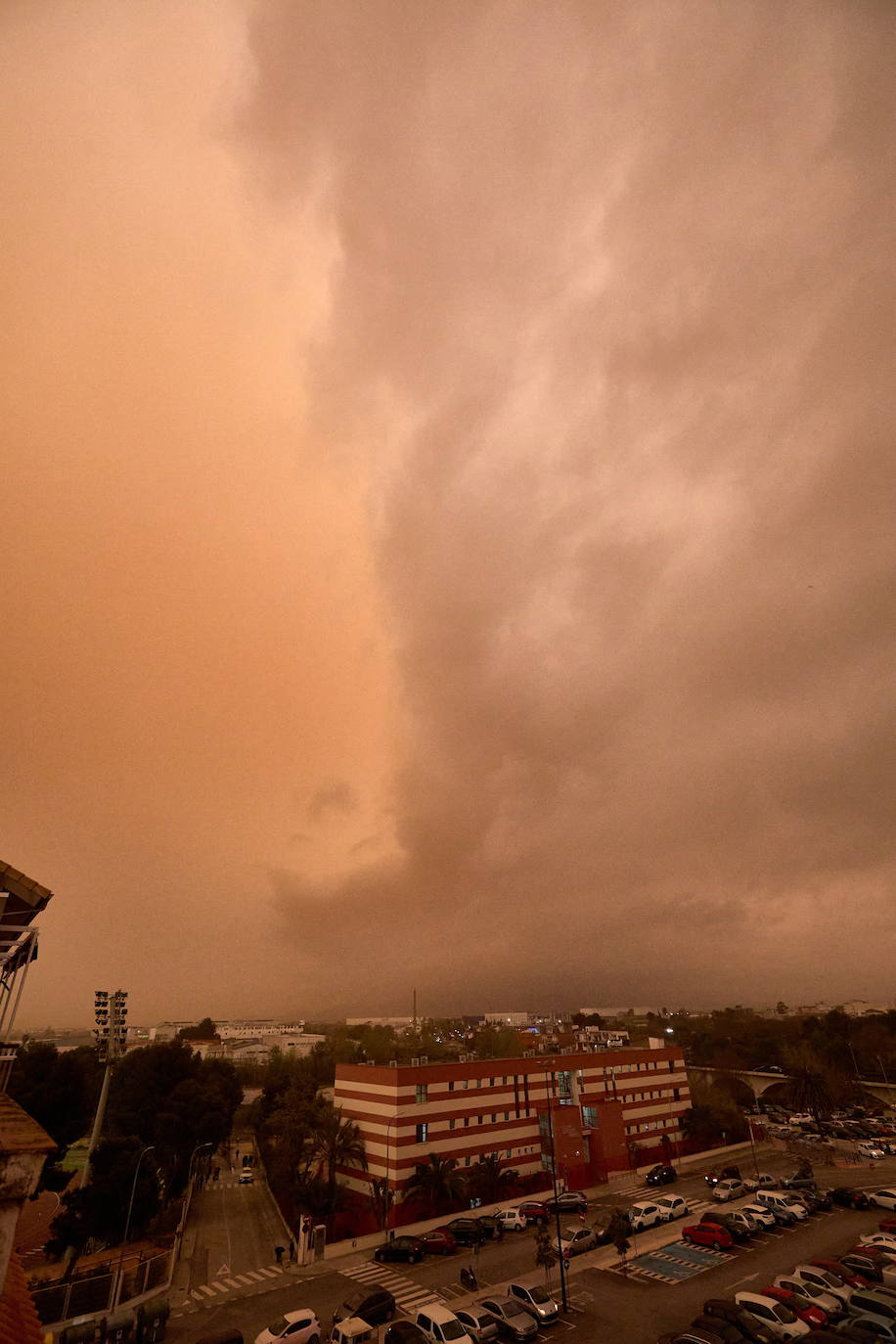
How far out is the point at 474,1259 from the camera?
122ft

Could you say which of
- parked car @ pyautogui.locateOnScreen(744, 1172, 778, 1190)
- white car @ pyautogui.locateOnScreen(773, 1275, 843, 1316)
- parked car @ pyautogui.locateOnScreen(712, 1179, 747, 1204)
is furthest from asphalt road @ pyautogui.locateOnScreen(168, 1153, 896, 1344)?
parked car @ pyautogui.locateOnScreen(744, 1172, 778, 1190)

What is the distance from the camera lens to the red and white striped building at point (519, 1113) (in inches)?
1842

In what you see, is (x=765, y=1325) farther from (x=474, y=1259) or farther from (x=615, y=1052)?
(x=615, y=1052)

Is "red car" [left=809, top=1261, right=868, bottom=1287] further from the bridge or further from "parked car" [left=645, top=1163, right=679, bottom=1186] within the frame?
the bridge

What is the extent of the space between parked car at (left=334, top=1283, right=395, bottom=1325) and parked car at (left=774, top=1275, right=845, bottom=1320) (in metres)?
18.1

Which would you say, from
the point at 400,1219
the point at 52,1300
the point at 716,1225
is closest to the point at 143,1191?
the point at 52,1300

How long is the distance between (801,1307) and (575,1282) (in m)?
11.2

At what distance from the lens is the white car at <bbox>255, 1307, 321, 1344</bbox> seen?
26.9m

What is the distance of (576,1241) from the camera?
38219 millimetres

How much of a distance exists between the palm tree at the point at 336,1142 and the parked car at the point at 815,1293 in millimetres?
28257

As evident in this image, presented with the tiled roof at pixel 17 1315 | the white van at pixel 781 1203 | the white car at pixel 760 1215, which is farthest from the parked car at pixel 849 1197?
the tiled roof at pixel 17 1315

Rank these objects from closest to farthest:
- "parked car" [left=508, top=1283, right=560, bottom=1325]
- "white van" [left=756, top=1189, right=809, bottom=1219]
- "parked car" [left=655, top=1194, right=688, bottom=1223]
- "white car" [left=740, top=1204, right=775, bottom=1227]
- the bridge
Result: "parked car" [left=508, top=1283, right=560, bottom=1325]
"white car" [left=740, top=1204, right=775, bottom=1227]
"white van" [left=756, top=1189, right=809, bottom=1219]
"parked car" [left=655, top=1194, right=688, bottom=1223]
the bridge

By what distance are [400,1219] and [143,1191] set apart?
1806cm

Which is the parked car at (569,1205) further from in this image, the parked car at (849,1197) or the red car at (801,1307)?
the red car at (801,1307)
